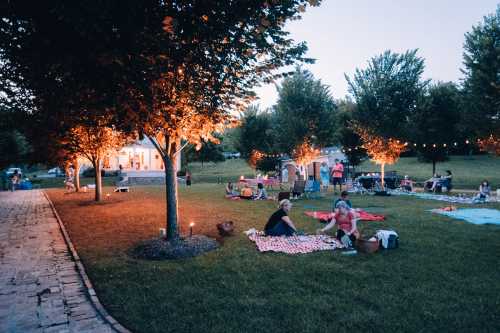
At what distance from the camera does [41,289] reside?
5156 mm

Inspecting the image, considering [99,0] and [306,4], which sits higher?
[306,4]

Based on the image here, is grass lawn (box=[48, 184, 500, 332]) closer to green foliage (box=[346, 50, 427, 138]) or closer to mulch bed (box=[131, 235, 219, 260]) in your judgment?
mulch bed (box=[131, 235, 219, 260])

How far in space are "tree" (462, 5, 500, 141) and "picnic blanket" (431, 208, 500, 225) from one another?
485 inches

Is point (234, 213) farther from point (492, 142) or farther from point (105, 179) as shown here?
point (105, 179)

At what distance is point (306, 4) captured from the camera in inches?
236

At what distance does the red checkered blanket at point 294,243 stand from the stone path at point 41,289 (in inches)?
151

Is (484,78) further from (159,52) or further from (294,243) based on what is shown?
(159,52)

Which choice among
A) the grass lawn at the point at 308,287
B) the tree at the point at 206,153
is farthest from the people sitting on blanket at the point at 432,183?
the tree at the point at 206,153

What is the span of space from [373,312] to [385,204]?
11607mm

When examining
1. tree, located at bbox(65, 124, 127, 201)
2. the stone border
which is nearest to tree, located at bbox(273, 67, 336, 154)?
tree, located at bbox(65, 124, 127, 201)

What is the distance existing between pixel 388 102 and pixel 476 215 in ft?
42.2

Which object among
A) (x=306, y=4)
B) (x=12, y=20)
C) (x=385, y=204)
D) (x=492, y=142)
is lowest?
(x=385, y=204)

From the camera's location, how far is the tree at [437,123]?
29734mm

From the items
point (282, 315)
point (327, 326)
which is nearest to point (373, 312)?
point (327, 326)
